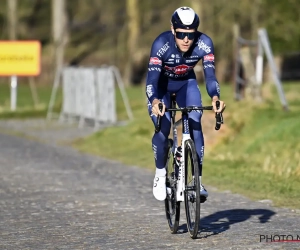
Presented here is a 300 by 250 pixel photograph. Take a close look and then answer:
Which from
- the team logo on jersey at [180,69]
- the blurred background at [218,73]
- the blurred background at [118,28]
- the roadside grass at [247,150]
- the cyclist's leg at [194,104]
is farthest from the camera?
the blurred background at [118,28]

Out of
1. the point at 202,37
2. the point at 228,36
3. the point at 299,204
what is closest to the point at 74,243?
the point at 202,37

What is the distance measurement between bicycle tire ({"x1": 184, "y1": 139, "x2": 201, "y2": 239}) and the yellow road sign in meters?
23.5

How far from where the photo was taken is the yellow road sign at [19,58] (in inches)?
1239

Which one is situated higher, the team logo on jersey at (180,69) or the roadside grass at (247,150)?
the team logo on jersey at (180,69)

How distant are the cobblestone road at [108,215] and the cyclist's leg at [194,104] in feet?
2.60

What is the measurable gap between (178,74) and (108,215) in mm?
1977

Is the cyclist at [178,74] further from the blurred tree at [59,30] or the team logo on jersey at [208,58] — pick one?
the blurred tree at [59,30]

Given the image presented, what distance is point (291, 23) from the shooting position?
2684 cm

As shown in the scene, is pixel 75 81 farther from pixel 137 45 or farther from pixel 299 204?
pixel 137 45

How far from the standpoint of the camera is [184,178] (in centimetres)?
843

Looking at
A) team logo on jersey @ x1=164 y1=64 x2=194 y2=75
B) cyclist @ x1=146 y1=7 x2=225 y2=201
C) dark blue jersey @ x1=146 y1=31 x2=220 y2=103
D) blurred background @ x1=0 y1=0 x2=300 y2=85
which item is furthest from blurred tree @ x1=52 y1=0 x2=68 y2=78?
dark blue jersey @ x1=146 y1=31 x2=220 y2=103

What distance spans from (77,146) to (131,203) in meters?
8.49

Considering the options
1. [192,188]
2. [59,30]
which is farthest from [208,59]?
[59,30]

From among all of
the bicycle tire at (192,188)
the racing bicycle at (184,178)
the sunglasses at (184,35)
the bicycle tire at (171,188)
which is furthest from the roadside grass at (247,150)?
the sunglasses at (184,35)
